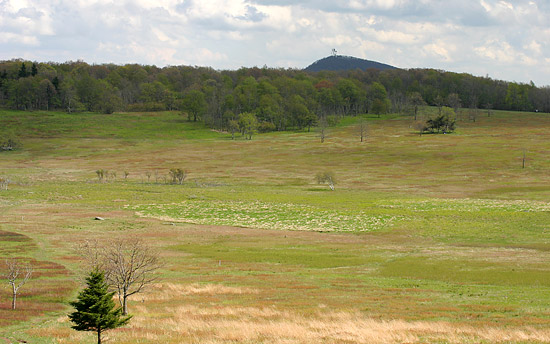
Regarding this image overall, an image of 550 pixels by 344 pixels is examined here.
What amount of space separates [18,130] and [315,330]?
194421 millimetres

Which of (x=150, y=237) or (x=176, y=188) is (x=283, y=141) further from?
(x=150, y=237)

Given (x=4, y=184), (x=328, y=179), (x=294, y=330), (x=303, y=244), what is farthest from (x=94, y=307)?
(x=4, y=184)

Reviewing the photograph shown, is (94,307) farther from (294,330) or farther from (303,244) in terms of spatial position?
(303,244)

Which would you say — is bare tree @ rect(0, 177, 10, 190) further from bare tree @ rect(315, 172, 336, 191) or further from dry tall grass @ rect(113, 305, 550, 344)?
dry tall grass @ rect(113, 305, 550, 344)

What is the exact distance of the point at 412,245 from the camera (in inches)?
2096

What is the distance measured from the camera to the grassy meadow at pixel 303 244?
25.5 metres

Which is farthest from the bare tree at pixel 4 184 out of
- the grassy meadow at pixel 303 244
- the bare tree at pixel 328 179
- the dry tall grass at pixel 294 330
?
the dry tall grass at pixel 294 330

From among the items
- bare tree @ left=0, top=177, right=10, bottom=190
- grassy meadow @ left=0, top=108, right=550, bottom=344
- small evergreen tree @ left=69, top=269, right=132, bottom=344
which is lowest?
bare tree @ left=0, top=177, right=10, bottom=190

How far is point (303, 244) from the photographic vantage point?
5447cm

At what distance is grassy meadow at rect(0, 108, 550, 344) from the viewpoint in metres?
25.5

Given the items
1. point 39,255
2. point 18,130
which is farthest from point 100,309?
point 18,130

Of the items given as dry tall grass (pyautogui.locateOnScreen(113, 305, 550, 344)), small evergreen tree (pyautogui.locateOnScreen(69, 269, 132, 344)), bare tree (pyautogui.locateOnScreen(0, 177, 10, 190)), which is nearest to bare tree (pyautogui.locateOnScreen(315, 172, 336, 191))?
bare tree (pyautogui.locateOnScreen(0, 177, 10, 190))

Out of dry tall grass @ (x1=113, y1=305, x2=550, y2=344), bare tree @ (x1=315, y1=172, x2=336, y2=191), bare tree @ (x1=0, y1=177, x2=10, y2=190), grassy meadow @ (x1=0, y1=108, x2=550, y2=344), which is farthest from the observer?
bare tree @ (x1=315, y1=172, x2=336, y2=191)

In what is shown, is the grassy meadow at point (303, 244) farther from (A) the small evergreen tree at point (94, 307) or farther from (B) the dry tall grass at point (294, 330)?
(A) the small evergreen tree at point (94, 307)
